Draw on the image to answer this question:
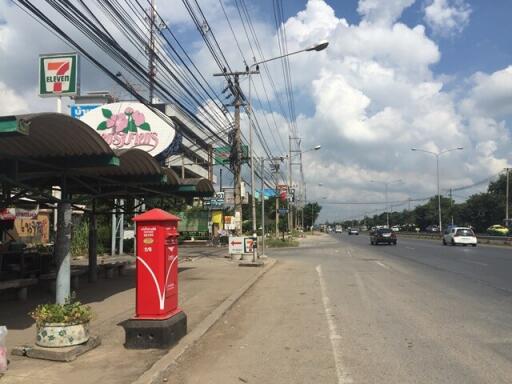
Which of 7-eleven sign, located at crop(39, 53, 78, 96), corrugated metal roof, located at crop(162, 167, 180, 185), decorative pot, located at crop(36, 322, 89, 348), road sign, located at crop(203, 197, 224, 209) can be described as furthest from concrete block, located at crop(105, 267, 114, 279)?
road sign, located at crop(203, 197, 224, 209)

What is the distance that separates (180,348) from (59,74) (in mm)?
16879

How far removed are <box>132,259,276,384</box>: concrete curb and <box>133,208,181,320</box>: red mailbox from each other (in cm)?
55

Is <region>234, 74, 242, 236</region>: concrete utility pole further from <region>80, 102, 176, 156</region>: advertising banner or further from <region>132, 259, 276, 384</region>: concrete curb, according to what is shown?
<region>132, 259, 276, 384</region>: concrete curb

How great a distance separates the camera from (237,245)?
86.2ft

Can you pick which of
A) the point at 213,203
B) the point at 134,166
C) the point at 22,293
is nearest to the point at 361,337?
the point at 134,166

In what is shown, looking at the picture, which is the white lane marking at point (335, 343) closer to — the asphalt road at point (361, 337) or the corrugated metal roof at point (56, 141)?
the asphalt road at point (361, 337)

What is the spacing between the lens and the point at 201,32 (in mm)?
15594

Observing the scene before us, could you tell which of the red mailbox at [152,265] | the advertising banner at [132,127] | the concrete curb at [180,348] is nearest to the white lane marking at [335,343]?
the concrete curb at [180,348]

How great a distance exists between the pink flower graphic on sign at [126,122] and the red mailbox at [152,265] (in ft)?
39.1

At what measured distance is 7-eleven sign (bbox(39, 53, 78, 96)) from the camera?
2178cm

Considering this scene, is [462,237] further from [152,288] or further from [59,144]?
[152,288]

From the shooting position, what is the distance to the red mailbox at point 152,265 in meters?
7.91

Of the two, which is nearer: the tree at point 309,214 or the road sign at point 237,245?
the road sign at point 237,245

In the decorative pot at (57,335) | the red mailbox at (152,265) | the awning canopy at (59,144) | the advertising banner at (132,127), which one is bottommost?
the decorative pot at (57,335)
